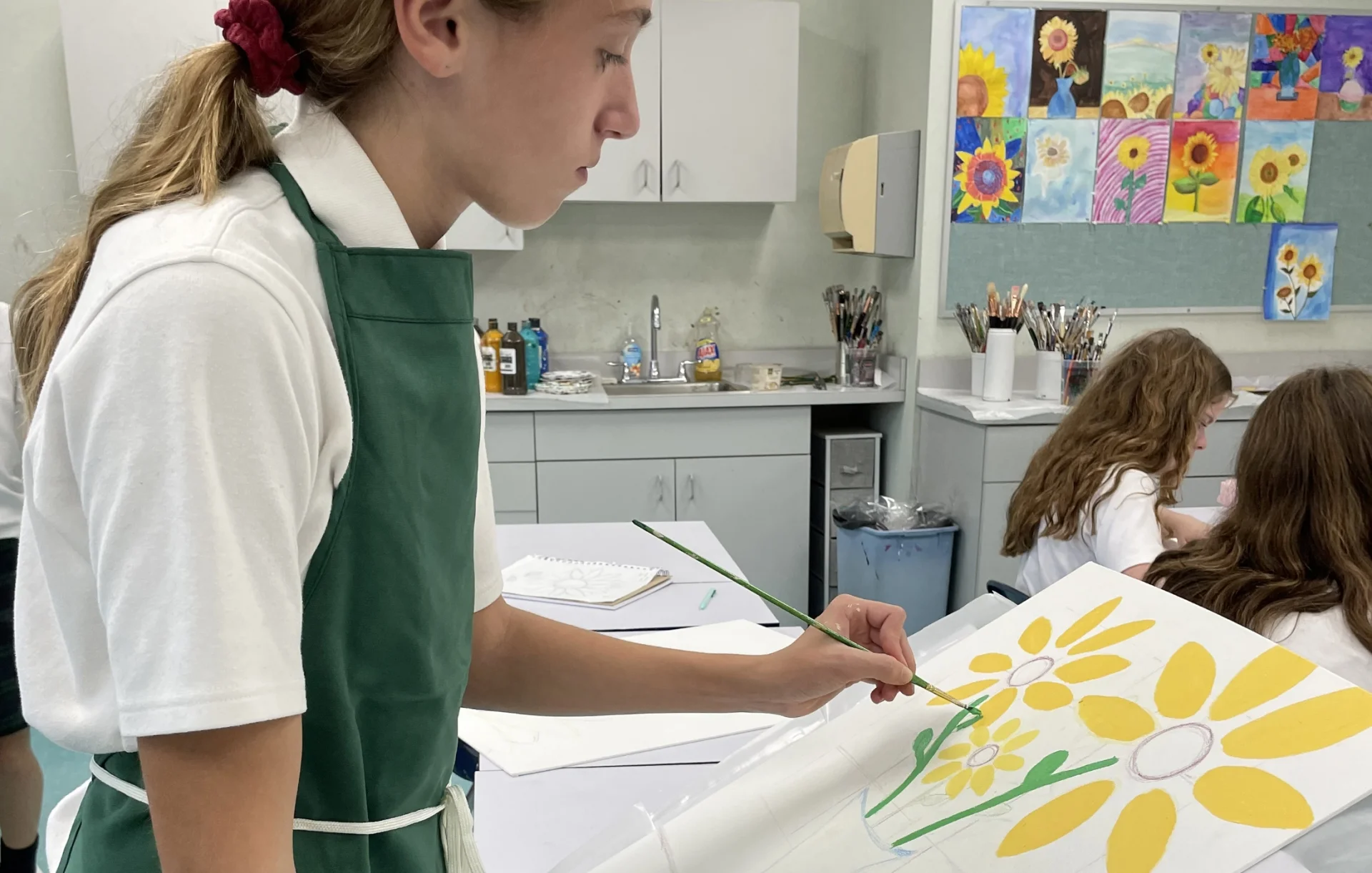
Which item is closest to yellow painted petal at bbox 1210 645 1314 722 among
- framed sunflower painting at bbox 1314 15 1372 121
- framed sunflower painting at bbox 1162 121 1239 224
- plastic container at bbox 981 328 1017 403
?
plastic container at bbox 981 328 1017 403

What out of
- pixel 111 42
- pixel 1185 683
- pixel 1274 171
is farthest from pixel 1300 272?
pixel 111 42

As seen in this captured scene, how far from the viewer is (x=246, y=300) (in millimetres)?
446

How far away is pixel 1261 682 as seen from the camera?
677 mm

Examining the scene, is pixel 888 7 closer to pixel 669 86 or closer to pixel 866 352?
pixel 669 86

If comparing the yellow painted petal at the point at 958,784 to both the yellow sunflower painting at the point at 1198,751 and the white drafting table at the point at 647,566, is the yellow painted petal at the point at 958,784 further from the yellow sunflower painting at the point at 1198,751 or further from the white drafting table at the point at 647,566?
the white drafting table at the point at 647,566

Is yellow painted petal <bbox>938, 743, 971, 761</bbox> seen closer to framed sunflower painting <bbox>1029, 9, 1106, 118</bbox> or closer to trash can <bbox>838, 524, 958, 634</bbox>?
trash can <bbox>838, 524, 958, 634</bbox>

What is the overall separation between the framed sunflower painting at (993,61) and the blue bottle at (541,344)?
1693 millimetres

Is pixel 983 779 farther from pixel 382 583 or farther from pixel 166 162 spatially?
pixel 166 162

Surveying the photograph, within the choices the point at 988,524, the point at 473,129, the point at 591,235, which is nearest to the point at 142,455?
the point at 473,129

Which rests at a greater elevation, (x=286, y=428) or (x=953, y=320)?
(x=286, y=428)

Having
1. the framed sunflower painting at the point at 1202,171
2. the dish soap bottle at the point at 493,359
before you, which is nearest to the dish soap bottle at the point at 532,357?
the dish soap bottle at the point at 493,359

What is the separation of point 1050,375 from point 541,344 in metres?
1.84

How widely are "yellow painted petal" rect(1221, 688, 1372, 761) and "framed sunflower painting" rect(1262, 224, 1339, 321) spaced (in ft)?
11.8

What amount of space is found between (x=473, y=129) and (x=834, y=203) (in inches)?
126
